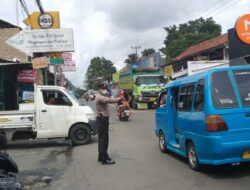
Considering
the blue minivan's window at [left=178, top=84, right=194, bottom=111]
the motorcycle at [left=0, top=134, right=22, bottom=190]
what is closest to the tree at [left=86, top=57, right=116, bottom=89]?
the blue minivan's window at [left=178, top=84, right=194, bottom=111]

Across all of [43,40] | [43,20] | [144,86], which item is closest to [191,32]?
[144,86]

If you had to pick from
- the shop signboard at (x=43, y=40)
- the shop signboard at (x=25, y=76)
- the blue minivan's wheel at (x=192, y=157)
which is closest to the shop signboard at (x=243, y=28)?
the shop signboard at (x=43, y=40)

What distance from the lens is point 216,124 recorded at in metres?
7.66

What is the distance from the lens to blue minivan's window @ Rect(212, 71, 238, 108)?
779 cm

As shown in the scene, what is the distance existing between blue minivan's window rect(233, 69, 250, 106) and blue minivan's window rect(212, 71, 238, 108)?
0.16m

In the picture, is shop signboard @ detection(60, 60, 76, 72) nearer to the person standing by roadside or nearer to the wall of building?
the wall of building

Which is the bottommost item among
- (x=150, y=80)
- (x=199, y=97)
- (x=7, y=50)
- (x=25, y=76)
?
(x=199, y=97)

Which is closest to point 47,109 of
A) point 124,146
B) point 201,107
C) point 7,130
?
point 7,130

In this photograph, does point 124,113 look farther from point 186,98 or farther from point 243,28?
point 186,98

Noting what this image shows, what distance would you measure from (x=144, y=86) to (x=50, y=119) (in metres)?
18.5

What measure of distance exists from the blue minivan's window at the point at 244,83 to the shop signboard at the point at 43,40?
11.0 m

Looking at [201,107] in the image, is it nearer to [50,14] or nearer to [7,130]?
[7,130]

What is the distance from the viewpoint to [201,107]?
8062 millimetres

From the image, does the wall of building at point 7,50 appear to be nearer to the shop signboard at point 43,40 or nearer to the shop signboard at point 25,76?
the shop signboard at point 25,76
